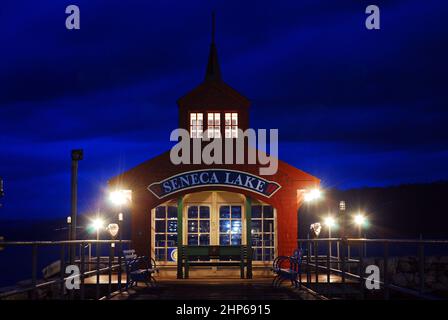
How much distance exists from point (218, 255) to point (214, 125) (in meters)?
4.19

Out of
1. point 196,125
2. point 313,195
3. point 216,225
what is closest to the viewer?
point 313,195

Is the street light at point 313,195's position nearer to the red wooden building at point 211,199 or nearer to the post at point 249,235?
the red wooden building at point 211,199

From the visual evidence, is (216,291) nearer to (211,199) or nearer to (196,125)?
(211,199)

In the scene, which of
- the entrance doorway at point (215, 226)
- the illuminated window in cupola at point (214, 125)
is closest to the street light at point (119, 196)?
the entrance doorway at point (215, 226)

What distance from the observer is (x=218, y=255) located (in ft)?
60.0

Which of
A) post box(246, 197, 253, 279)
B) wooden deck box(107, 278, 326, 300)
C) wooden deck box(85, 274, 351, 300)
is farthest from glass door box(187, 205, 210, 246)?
wooden deck box(107, 278, 326, 300)

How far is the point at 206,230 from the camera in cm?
2000

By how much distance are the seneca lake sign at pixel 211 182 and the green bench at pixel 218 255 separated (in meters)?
1.75

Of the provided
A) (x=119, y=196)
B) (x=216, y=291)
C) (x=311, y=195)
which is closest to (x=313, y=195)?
(x=311, y=195)

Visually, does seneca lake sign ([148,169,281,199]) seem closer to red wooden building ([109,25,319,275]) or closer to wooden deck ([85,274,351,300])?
red wooden building ([109,25,319,275])

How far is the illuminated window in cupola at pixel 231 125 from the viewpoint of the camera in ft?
66.6

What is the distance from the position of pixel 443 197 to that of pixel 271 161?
377 ft
